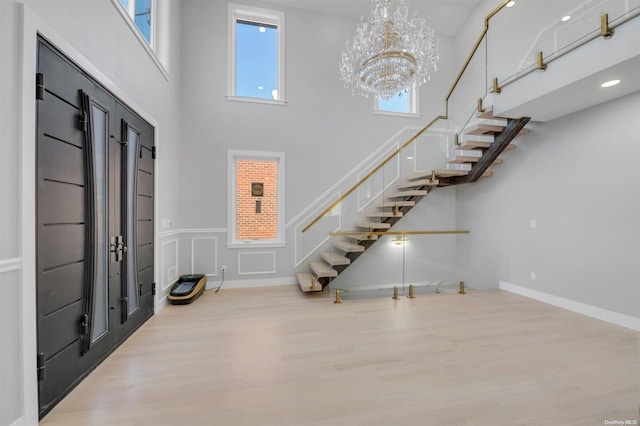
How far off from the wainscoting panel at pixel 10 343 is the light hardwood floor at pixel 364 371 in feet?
1.08

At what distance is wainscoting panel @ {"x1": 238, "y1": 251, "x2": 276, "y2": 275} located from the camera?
5.15 metres

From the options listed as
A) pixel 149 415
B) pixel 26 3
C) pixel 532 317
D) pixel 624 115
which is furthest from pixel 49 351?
pixel 624 115

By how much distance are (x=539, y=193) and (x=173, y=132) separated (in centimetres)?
617

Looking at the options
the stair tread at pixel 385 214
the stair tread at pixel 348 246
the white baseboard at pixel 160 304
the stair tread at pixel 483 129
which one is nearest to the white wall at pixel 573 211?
the stair tread at pixel 483 129

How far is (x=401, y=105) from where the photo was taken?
20.3 feet

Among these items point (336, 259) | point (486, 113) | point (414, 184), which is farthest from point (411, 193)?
point (336, 259)

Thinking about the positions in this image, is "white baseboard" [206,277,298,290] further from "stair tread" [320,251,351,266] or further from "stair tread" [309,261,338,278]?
"stair tread" [320,251,351,266]

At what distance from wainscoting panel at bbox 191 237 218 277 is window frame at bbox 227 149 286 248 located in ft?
1.01

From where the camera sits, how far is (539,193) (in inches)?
172

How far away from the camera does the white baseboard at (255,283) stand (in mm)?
5016

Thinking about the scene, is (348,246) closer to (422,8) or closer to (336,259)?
(336,259)

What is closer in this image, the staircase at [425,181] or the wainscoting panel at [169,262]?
the wainscoting panel at [169,262]

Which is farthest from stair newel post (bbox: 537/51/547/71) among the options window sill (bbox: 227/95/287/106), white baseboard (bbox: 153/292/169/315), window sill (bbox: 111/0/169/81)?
white baseboard (bbox: 153/292/169/315)

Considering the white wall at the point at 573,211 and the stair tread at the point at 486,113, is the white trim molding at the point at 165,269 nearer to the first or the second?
the stair tread at the point at 486,113
